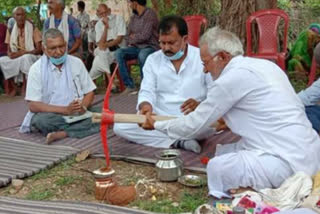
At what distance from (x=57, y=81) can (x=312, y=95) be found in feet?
8.19

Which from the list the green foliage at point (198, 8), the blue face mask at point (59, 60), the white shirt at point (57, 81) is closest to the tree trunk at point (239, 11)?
the green foliage at point (198, 8)

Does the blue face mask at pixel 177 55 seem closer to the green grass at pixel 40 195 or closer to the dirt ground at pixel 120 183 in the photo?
the dirt ground at pixel 120 183

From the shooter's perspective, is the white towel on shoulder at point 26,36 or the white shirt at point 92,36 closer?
the white towel on shoulder at point 26,36

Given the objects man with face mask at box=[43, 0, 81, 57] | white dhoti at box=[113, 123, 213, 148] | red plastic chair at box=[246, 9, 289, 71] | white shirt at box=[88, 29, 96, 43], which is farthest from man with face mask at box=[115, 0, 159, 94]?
white dhoti at box=[113, 123, 213, 148]

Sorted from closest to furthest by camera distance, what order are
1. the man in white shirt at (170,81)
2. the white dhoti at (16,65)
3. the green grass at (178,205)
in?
the green grass at (178,205) → the man in white shirt at (170,81) → the white dhoti at (16,65)

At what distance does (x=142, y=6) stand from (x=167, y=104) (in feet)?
10.8

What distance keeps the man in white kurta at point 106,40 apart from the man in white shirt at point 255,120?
4.98m

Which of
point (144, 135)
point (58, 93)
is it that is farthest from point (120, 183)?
point (58, 93)

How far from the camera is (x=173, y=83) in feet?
15.1

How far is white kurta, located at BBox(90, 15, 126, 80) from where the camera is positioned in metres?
8.03

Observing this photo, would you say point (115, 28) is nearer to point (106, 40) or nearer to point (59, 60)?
point (106, 40)

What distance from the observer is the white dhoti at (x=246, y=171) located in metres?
3.05

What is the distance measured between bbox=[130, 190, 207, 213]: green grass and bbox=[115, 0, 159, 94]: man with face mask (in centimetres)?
420

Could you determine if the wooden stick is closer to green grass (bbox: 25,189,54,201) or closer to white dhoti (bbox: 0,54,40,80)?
green grass (bbox: 25,189,54,201)
